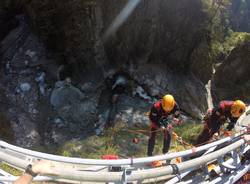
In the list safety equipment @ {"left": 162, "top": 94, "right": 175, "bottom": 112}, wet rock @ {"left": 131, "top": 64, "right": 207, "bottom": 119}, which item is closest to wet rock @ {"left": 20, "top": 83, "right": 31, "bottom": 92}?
wet rock @ {"left": 131, "top": 64, "right": 207, "bottom": 119}

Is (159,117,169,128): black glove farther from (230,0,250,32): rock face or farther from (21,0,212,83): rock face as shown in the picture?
(230,0,250,32): rock face

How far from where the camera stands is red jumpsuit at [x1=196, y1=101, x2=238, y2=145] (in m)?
8.79

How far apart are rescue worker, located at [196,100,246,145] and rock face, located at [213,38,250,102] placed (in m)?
10.2

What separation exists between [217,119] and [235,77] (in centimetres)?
1186

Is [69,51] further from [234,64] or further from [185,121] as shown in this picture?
[234,64]

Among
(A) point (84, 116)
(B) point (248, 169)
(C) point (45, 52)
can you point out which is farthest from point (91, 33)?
(B) point (248, 169)

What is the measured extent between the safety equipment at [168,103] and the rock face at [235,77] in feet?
38.9

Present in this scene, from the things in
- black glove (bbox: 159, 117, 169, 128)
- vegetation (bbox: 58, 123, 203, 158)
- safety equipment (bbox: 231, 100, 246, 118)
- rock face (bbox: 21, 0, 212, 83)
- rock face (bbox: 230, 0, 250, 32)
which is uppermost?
rock face (bbox: 230, 0, 250, 32)

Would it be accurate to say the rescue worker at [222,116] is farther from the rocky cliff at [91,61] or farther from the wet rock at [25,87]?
the wet rock at [25,87]

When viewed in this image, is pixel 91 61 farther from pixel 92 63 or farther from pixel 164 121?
pixel 164 121

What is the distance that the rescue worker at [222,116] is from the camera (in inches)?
337

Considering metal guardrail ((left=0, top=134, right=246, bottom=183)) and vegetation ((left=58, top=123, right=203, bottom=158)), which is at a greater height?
vegetation ((left=58, top=123, right=203, bottom=158))

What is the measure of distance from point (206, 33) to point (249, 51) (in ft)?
13.7

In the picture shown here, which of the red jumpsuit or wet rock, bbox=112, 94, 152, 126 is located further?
wet rock, bbox=112, 94, 152, 126
